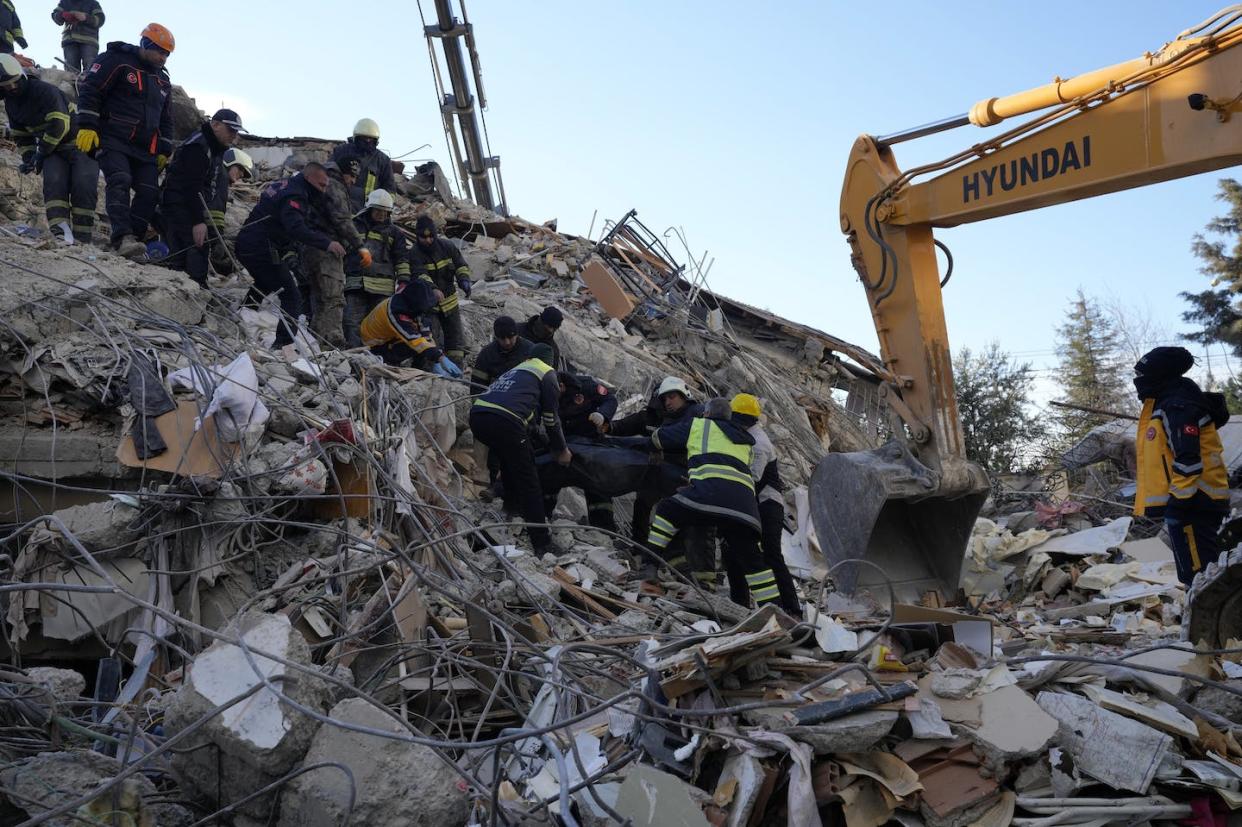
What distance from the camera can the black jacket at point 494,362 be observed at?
752 cm

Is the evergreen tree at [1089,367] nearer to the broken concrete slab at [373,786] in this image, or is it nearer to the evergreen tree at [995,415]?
the evergreen tree at [995,415]

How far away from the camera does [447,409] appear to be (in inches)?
286

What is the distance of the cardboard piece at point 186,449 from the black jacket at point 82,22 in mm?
9253

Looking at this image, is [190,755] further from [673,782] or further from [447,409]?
[447,409]

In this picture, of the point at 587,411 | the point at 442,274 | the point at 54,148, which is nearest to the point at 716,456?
the point at 587,411

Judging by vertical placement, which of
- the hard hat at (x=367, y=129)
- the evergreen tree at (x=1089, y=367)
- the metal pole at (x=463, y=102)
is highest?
the metal pole at (x=463, y=102)

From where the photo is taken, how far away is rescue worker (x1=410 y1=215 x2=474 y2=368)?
8758 mm

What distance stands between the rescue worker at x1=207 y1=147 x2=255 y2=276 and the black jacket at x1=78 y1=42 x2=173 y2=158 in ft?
1.90

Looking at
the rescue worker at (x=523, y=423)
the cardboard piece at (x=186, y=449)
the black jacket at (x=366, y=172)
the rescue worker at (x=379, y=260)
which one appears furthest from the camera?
the black jacket at (x=366, y=172)

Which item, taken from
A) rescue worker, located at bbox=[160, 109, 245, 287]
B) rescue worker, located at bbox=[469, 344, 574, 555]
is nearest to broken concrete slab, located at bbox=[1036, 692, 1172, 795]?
rescue worker, located at bbox=[469, 344, 574, 555]

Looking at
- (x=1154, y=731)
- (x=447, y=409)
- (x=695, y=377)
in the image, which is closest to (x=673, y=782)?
(x=1154, y=731)

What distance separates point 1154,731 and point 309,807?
9.89ft

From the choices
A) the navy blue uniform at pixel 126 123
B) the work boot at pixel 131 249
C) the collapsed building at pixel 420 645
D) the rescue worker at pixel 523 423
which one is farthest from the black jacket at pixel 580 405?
the navy blue uniform at pixel 126 123

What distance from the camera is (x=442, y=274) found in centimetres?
892
